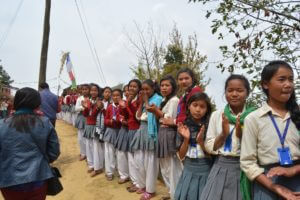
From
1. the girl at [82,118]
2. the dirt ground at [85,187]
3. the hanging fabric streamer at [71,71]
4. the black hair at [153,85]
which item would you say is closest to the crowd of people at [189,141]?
the black hair at [153,85]

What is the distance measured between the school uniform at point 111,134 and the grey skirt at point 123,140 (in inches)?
7.8

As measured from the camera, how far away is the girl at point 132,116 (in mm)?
5117

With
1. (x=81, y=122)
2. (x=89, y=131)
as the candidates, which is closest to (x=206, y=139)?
(x=89, y=131)

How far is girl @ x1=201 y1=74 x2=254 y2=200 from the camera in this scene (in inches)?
101

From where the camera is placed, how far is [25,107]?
3049 millimetres

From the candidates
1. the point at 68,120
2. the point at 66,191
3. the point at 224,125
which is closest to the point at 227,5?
the point at 224,125

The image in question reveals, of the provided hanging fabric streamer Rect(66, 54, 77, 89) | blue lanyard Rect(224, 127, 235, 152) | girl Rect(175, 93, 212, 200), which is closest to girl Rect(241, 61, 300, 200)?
blue lanyard Rect(224, 127, 235, 152)

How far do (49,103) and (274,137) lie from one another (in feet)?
18.2

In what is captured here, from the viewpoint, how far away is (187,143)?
120 inches

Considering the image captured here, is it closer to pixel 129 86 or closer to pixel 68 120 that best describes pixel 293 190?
pixel 129 86

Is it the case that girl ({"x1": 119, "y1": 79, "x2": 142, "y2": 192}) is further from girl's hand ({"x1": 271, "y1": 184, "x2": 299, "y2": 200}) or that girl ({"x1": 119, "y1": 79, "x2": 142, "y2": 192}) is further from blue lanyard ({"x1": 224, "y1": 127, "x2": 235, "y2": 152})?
girl's hand ({"x1": 271, "y1": 184, "x2": 299, "y2": 200})

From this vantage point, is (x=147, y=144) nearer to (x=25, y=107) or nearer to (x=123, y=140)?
(x=123, y=140)

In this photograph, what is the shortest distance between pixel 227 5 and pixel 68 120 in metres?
13.4

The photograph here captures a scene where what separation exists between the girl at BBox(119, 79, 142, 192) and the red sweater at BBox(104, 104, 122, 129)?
1.10ft
